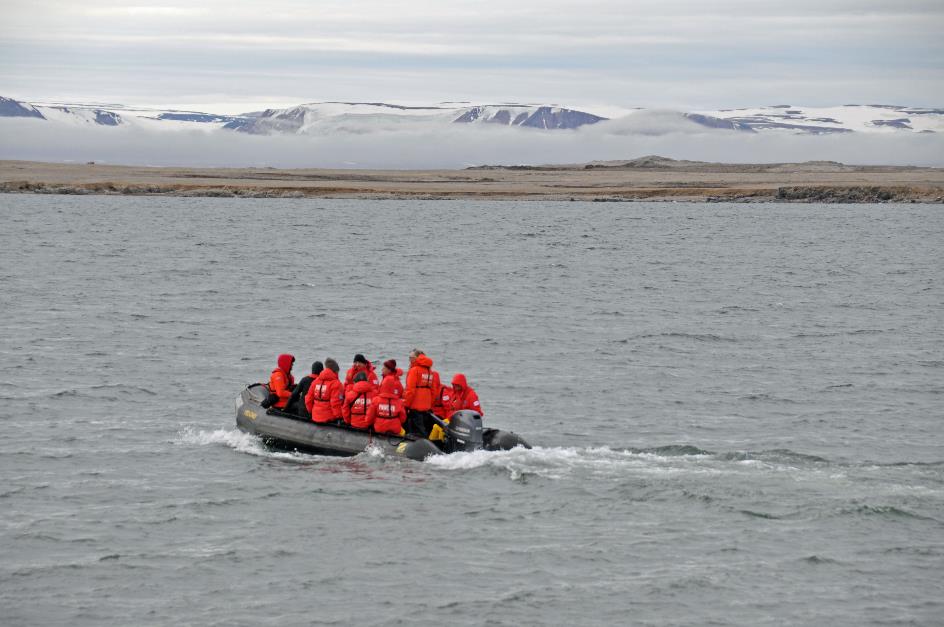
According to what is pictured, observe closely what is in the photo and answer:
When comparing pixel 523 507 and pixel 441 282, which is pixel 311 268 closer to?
pixel 441 282

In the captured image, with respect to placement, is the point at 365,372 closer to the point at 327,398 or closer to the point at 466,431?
the point at 327,398

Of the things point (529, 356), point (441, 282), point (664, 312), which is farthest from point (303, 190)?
point (529, 356)

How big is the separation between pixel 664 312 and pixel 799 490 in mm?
23254

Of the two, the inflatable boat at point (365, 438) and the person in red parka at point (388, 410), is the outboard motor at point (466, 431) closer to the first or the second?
the inflatable boat at point (365, 438)

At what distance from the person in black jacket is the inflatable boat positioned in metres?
0.19

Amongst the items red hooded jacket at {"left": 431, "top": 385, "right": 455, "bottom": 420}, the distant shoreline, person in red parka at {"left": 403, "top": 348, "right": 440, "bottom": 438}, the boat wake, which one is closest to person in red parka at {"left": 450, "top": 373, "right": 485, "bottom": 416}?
red hooded jacket at {"left": 431, "top": 385, "right": 455, "bottom": 420}

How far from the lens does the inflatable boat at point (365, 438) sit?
2064 cm

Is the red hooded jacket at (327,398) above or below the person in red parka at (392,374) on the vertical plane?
below

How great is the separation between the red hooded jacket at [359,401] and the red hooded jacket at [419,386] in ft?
2.04

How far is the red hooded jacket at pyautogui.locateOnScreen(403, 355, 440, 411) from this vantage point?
21.4m

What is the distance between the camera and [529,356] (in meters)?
32.0

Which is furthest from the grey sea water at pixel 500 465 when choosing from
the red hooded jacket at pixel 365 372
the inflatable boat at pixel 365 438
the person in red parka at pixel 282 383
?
the red hooded jacket at pixel 365 372

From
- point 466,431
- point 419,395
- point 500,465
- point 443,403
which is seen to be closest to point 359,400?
point 419,395

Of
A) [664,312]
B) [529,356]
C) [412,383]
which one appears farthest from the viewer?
[664,312]
